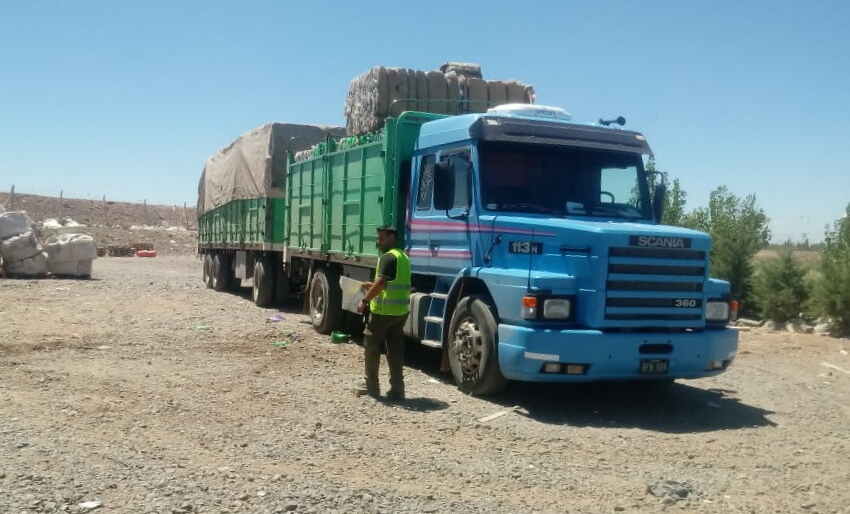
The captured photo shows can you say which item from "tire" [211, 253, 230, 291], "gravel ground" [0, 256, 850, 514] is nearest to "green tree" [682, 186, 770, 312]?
"gravel ground" [0, 256, 850, 514]

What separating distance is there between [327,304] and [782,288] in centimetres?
945

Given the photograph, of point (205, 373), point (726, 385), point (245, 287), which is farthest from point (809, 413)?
point (245, 287)

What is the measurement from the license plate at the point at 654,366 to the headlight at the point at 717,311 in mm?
745

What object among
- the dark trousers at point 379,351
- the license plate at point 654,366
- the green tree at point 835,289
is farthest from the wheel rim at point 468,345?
the green tree at point 835,289

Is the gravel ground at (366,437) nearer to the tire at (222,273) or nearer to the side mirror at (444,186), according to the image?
the side mirror at (444,186)

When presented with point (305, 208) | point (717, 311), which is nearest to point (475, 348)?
point (717, 311)

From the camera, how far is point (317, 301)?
42.1 feet

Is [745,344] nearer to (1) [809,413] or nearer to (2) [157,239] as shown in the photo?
(1) [809,413]

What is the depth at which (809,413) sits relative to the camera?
8.39 metres

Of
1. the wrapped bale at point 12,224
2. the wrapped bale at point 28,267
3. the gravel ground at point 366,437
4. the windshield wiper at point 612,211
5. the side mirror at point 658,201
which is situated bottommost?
the gravel ground at point 366,437

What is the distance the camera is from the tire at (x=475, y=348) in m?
7.86

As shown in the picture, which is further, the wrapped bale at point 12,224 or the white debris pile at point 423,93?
the wrapped bale at point 12,224

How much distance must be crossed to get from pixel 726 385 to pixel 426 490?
5571 mm

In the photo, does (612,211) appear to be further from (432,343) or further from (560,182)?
(432,343)
